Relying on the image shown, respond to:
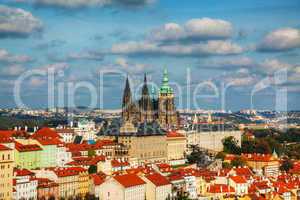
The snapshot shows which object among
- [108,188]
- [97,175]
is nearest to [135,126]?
[97,175]

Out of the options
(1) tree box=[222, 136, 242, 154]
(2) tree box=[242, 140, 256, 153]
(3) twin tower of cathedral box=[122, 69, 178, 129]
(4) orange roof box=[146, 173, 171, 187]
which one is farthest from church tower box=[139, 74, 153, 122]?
(4) orange roof box=[146, 173, 171, 187]

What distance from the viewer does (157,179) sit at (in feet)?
220

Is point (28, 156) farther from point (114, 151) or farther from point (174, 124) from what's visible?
point (174, 124)

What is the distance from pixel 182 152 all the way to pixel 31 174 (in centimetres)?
5372

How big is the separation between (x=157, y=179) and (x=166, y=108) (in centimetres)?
6706

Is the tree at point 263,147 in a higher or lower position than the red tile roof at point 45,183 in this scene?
lower

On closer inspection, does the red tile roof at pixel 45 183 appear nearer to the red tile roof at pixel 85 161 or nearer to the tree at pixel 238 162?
the red tile roof at pixel 85 161

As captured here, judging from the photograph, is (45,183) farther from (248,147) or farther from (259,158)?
(248,147)

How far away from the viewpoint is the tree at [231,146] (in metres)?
123

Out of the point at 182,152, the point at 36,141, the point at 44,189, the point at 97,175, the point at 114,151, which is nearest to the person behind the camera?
the point at 44,189

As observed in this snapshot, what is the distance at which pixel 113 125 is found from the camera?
4355 inches

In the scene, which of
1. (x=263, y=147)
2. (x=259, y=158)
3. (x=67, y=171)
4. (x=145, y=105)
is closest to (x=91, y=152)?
(x=67, y=171)

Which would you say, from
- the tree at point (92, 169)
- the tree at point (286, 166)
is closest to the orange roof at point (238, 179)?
the tree at point (92, 169)

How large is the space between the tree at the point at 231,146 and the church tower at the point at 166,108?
11.8 m
